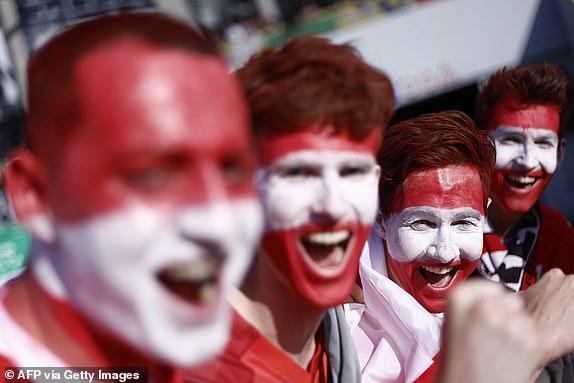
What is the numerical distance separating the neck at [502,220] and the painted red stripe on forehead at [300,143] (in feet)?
5.21

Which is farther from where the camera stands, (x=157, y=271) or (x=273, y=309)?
(x=273, y=309)

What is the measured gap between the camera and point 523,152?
7.90 ft

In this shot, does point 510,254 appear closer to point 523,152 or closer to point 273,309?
point 523,152

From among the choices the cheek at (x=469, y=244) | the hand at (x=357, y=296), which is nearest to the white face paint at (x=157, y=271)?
the cheek at (x=469, y=244)

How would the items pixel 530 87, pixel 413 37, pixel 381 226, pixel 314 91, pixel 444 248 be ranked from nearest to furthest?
pixel 314 91 → pixel 444 248 → pixel 381 226 → pixel 530 87 → pixel 413 37

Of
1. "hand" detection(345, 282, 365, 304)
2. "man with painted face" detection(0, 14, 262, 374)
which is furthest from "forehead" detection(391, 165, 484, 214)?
"man with painted face" detection(0, 14, 262, 374)

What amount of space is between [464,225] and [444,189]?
0.39 feet

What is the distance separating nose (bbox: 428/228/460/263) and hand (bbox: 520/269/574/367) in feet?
1.11

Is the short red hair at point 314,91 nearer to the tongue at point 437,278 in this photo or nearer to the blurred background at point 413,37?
the tongue at point 437,278

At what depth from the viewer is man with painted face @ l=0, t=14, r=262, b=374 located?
77 centimetres

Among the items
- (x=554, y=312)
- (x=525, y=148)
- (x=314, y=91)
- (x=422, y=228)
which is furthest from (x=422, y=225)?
(x=525, y=148)

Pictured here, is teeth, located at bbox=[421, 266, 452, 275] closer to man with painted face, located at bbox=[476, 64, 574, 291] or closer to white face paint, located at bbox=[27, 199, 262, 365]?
man with painted face, located at bbox=[476, 64, 574, 291]

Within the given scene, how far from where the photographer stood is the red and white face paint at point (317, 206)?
112 centimetres

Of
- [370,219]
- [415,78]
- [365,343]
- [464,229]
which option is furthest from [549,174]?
[415,78]
